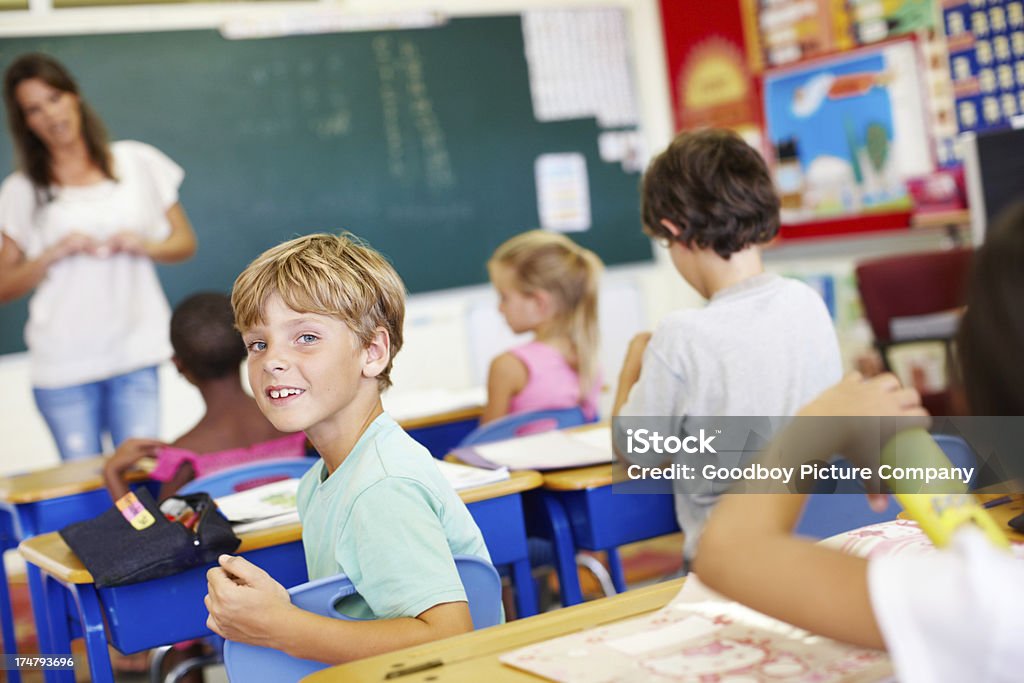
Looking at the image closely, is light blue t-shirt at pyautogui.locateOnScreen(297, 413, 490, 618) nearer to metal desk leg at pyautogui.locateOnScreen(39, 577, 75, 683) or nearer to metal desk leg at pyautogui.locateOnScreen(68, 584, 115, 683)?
metal desk leg at pyautogui.locateOnScreen(68, 584, 115, 683)

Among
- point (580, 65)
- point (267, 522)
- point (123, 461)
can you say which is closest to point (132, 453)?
point (123, 461)

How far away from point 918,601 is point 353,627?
68cm

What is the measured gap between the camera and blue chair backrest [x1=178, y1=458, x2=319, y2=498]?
2268 mm

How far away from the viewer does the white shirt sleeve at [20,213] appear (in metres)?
4.16

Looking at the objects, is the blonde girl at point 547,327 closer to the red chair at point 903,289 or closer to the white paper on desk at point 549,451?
the white paper on desk at point 549,451

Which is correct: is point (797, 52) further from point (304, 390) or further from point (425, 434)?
point (304, 390)

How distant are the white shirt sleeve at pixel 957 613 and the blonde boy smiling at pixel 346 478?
605 millimetres

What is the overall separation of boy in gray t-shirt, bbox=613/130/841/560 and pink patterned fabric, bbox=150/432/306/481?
2.63 feet

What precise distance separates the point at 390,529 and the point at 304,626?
0.14 m

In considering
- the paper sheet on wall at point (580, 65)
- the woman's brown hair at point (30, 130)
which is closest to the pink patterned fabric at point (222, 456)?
the woman's brown hair at point (30, 130)

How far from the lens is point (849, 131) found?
17.0 feet

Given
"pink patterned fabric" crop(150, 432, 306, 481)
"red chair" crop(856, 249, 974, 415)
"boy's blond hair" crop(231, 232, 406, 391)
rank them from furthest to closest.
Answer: "red chair" crop(856, 249, 974, 415)
"pink patterned fabric" crop(150, 432, 306, 481)
"boy's blond hair" crop(231, 232, 406, 391)

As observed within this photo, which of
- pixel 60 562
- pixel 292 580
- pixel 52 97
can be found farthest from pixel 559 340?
pixel 52 97

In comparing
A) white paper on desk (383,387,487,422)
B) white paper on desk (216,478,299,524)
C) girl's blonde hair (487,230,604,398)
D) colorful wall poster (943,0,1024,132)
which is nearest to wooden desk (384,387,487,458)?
white paper on desk (383,387,487,422)
